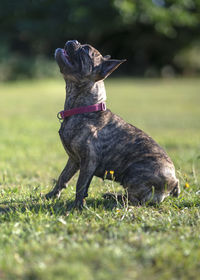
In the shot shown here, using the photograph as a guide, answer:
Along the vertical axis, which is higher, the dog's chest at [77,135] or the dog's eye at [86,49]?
the dog's eye at [86,49]

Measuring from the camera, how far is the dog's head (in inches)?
166

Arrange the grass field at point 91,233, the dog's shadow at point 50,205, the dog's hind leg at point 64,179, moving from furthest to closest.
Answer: the dog's hind leg at point 64,179 → the dog's shadow at point 50,205 → the grass field at point 91,233

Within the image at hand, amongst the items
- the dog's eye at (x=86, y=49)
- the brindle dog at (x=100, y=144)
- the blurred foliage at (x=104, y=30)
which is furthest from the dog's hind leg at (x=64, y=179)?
the blurred foliage at (x=104, y=30)

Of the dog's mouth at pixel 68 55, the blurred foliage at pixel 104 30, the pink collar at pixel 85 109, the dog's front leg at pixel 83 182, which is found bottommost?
the dog's front leg at pixel 83 182

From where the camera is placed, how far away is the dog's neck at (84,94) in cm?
431

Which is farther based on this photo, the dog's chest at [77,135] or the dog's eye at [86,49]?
the dog's eye at [86,49]

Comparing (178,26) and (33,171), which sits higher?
(178,26)

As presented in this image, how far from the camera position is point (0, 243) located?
118 inches

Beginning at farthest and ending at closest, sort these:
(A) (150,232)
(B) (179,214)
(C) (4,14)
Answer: (C) (4,14) < (B) (179,214) < (A) (150,232)

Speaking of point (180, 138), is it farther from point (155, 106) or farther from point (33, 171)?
point (155, 106)

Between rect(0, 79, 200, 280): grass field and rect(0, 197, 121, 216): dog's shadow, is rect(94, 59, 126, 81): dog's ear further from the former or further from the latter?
rect(0, 197, 121, 216): dog's shadow

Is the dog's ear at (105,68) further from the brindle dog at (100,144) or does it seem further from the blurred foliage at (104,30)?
the blurred foliage at (104,30)

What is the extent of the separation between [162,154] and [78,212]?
1.24m

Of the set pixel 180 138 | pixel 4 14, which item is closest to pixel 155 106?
pixel 180 138
